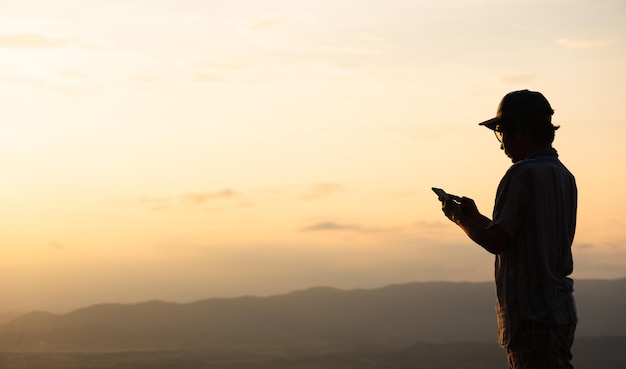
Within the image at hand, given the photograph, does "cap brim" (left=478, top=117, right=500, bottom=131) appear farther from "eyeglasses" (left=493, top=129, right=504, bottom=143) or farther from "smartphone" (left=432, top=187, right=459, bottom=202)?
"smartphone" (left=432, top=187, right=459, bottom=202)

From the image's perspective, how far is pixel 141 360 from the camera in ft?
451

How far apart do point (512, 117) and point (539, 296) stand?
100 cm

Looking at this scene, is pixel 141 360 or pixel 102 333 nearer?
pixel 141 360

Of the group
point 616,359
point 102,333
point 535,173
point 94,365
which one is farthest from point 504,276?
point 102,333

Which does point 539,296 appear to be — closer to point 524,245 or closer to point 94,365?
point 524,245

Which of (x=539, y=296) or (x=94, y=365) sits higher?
(x=94, y=365)

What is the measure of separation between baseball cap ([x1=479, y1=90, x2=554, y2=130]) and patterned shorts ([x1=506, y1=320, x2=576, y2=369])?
3.68 ft

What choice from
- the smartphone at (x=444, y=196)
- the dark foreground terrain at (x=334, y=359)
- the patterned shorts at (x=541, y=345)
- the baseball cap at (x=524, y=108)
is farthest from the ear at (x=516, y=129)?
the dark foreground terrain at (x=334, y=359)

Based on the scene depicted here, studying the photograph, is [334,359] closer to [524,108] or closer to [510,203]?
[524,108]

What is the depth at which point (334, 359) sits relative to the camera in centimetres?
13900

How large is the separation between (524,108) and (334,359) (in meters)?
135

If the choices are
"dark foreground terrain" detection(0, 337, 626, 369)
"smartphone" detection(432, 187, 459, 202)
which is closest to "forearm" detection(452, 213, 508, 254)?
"smartphone" detection(432, 187, 459, 202)

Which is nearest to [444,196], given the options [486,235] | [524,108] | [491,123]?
[486,235]

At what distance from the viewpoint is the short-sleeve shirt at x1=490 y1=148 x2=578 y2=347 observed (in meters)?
5.86
